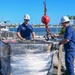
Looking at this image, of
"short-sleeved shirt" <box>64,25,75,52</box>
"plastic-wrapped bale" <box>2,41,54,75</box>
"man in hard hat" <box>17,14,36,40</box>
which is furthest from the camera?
"man in hard hat" <box>17,14,36,40</box>

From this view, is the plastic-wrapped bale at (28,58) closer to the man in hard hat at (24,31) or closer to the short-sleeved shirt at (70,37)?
the short-sleeved shirt at (70,37)

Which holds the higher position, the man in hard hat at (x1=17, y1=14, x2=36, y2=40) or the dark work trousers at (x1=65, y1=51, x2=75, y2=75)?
the man in hard hat at (x1=17, y1=14, x2=36, y2=40)

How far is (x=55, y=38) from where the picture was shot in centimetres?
895

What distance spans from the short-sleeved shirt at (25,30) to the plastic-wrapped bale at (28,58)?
292 centimetres

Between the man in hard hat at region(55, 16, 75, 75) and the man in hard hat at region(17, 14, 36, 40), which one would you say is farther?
the man in hard hat at region(17, 14, 36, 40)

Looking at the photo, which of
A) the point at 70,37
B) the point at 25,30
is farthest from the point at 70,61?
the point at 25,30

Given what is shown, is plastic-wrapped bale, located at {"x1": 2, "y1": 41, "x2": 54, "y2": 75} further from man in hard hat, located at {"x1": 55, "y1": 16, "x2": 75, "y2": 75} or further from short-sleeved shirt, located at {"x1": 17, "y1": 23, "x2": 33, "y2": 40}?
short-sleeved shirt, located at {"x1": 17, "y1": 23, "x2": 33, "y2": 40}

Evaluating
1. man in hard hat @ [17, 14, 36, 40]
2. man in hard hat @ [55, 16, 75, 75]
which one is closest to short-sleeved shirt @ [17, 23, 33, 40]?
man in hard hat @ [17, 14, 36, 40]

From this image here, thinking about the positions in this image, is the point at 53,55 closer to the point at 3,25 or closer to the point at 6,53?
the point at 6,53

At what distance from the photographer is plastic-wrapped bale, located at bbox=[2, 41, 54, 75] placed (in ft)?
22.7

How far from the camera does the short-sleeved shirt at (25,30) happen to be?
392 inches

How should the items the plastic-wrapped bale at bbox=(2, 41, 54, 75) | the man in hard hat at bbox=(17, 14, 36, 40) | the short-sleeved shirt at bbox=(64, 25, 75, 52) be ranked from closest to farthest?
the plastic-wrapped bale at bbox=(2, 41, 54, 75) → the short-sleeved shirt at bbox=(64, 25, 75, 52) → the man in hard hat at bbox=(17, 14, 36, 40)

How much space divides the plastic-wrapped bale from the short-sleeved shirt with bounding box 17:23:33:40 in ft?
9.58

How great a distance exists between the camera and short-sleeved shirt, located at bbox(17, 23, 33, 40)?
9969mm
